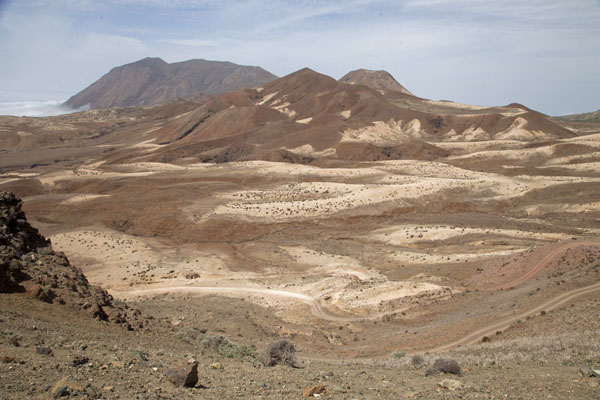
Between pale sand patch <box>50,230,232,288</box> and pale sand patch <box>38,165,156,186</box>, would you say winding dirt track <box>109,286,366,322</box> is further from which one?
pale sand patch <box>38,165,156,186</box>

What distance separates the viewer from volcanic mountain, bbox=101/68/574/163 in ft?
297

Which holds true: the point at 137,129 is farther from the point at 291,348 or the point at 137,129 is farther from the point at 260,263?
the point at 291,348

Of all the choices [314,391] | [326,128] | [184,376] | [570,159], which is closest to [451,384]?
[314,391]

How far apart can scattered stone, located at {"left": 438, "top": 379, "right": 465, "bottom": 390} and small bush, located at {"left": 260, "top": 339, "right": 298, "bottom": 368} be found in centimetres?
342

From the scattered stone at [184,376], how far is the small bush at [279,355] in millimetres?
3207

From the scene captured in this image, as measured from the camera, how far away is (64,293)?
11.8m

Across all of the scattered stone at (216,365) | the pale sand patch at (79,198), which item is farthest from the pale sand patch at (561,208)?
the pale sand patch at (79,198)

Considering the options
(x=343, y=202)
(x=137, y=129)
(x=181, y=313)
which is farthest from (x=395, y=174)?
(x=137, y=129)

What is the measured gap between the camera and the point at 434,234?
3641 centimetres

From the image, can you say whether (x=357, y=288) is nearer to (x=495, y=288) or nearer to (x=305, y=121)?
(x=495, y=288)

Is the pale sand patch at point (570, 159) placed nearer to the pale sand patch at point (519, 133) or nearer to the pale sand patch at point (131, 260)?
the pale sand patch at point (519, 133)

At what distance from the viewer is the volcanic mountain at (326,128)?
297 feet

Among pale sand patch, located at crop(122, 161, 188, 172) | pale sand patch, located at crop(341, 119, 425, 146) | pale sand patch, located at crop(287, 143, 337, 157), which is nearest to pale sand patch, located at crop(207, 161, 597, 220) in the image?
pale sand patch, located at crop(122, 161, 188, 172)

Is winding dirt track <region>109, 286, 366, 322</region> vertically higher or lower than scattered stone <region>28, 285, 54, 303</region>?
lower
